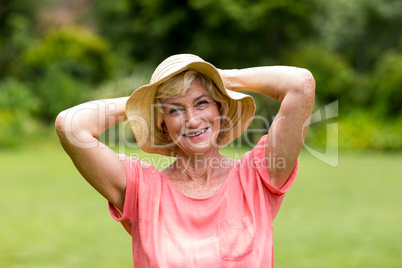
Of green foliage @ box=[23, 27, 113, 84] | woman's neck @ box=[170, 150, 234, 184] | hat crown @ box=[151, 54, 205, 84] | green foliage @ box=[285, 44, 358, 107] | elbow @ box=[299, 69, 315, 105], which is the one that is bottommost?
woman's neck @ box=[170, 150, 234, 184]

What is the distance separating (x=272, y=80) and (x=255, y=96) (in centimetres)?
1175

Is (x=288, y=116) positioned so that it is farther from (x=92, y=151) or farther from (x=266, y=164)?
(x=92, y=151)

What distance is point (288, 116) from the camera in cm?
195

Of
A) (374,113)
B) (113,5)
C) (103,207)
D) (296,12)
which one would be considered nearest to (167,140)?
(103,207)

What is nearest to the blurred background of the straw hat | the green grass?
the green grass

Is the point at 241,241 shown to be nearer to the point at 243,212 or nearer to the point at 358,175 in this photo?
the point at 243,212

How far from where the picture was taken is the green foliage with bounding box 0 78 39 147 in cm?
1357

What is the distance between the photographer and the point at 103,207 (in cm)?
747

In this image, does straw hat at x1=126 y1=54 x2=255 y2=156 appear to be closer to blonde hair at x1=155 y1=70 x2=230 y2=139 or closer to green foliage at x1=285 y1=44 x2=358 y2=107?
blonde hair at x1=155 y1=70 x2=230 y2=139

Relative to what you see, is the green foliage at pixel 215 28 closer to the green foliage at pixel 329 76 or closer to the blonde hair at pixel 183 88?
the green foliage at pixel 329 76

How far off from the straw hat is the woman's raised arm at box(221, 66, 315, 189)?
0.16 meters

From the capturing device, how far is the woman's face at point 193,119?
197 cm

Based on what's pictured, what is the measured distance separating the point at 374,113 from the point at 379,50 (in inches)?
409

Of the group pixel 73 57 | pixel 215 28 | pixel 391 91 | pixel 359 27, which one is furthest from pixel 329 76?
pixel 73 57
